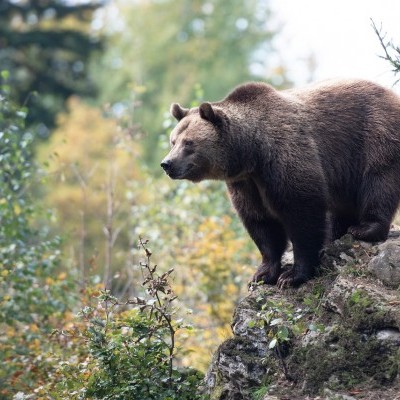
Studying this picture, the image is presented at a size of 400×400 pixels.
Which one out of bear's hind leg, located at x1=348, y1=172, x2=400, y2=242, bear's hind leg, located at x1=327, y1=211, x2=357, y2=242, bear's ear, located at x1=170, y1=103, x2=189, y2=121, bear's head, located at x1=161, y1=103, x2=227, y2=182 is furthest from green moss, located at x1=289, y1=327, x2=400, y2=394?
bear's ear, located at x1=170, y1=103, x2=189, y2=121

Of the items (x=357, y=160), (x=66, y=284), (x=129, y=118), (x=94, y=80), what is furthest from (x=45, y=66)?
(x=357, y=160)

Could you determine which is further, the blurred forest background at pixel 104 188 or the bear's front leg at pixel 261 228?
the blurred forest background at pixel 104 188

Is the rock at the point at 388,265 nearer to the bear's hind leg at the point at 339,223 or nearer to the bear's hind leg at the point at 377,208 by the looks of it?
the bear's hind leg at the point at 377,208

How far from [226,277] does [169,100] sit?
22978 mm

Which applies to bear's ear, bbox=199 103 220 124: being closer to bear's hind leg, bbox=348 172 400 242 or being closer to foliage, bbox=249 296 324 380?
bear's hind leg, bbox=348 172 400 242

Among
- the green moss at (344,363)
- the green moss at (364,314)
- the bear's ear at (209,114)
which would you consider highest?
the bear's ear at (209,114)

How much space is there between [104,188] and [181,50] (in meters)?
27.8

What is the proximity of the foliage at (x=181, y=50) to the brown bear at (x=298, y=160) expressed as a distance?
27.9 meters

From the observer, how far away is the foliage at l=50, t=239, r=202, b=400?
7328 mm

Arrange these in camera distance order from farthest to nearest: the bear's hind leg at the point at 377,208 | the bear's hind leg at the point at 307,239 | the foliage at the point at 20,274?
the foliage at the point at 20,274 < the bear's hind leg at the point at 377,208 < the bear's hind leg at the point at 307,239

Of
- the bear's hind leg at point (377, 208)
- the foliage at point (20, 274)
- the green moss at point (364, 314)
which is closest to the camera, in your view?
the green moss at point (364, 314)

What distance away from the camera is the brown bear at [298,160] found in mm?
8133

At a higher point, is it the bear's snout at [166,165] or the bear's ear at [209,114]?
the bear's ear at [209,114]

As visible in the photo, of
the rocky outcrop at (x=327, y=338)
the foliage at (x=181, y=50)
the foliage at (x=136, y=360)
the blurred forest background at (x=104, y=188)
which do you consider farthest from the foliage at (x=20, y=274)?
the foliage at (x=181, y=50)
